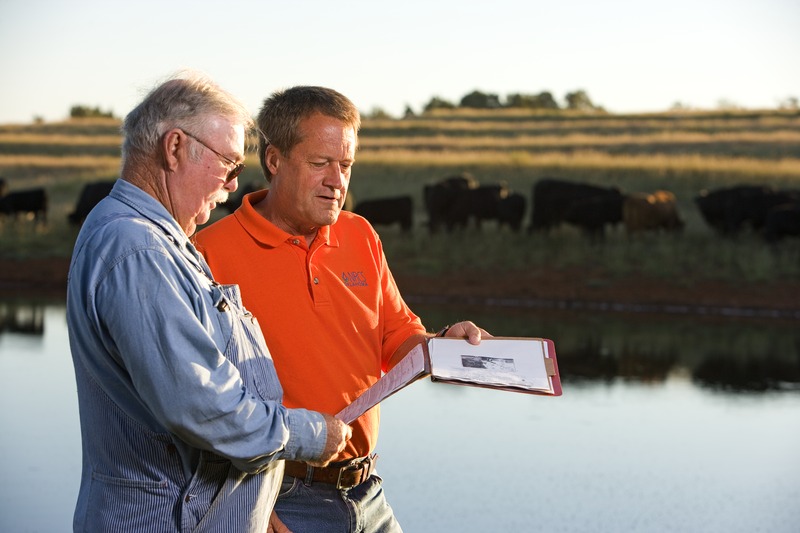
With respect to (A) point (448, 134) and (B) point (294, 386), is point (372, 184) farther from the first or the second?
(B) point (294, 386)

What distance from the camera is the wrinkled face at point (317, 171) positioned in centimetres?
351

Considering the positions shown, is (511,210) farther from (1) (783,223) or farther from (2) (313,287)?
(2) (313,287)

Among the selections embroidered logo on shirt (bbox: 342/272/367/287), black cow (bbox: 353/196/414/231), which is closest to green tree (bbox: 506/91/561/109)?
black cow (bbox: 353/196/414/231)

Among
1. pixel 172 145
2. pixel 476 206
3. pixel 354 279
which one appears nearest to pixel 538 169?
pixel 476 206

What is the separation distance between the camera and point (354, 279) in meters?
3.62

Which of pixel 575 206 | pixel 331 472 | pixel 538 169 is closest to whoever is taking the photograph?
pixel 331 472

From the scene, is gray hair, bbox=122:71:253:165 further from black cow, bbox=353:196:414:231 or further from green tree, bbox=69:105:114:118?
green tree, bbox=69:105:114:118

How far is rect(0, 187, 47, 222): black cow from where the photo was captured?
Answer: 31594 mm

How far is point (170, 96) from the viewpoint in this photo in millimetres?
2773

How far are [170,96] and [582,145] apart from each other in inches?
1961

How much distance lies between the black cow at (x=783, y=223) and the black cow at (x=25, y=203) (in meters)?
19.1

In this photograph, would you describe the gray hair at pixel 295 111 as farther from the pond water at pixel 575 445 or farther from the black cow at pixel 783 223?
the black cow at pixel 783 223

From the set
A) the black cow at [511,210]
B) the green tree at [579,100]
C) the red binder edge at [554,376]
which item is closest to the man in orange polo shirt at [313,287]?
the red binder edge at [554,376]

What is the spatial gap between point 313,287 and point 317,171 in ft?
1.18
